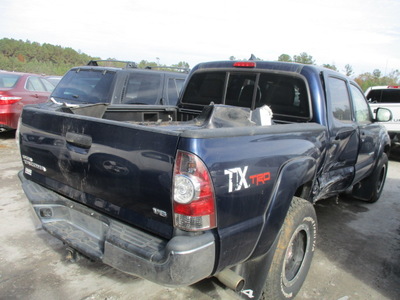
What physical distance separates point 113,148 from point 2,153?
612cm

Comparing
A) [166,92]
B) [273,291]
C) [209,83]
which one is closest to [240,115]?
[209,83]

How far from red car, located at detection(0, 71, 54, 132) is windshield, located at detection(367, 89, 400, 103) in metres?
8.89

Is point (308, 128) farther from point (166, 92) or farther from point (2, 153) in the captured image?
point (2, 153)

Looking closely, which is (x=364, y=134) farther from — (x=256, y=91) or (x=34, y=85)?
(x=34, y=85)

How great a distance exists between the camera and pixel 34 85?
8.91 m

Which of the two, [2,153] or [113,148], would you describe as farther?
[2,153]

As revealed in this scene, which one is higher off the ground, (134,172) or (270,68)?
(270,68)

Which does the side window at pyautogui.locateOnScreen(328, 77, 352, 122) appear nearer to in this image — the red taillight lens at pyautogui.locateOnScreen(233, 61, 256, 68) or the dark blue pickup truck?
the dark blue pickup truck

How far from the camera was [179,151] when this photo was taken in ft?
6.23

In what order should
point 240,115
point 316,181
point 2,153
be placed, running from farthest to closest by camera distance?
point 2,153 < point 316,181 < point 240,115

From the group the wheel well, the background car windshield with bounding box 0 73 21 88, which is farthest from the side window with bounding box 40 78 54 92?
the wheel well

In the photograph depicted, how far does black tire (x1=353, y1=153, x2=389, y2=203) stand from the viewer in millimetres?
5188

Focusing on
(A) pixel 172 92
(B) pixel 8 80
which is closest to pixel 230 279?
(A) pixel 172 92

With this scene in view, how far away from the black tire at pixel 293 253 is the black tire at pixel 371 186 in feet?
8.86
